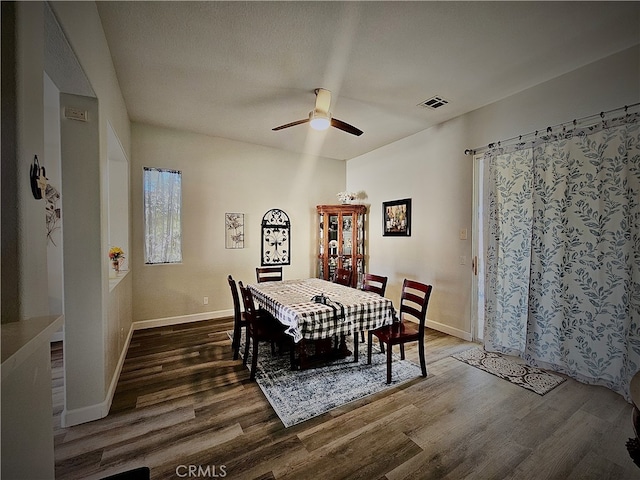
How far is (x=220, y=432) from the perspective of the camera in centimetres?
189

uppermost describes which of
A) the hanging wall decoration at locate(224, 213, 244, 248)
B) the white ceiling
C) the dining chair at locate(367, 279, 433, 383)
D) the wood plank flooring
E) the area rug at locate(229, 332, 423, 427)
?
the white ceiling

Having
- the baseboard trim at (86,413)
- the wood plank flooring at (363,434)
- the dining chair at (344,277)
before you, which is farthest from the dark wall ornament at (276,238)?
the baseboard trim at (86,413)

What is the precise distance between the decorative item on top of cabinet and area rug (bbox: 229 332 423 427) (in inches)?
86.5

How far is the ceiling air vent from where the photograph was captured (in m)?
3.14

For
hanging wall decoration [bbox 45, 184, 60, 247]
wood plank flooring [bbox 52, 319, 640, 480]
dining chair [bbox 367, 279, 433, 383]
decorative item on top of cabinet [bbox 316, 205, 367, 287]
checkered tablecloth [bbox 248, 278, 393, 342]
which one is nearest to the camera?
wood plank flooring [bbox 52, 319, 640, 480]

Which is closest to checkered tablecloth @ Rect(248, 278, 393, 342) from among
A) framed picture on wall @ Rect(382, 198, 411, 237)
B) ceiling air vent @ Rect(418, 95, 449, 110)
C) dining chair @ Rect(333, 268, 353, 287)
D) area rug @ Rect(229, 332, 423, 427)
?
area rug @ Rect(229, 332, 423, 427)

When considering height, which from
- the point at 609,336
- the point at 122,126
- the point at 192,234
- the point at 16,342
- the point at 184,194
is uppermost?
the point at 122,126

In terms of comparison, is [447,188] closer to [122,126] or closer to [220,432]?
[220,432]

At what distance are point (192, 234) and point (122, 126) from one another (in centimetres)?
169

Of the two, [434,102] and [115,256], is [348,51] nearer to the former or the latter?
[434,102]

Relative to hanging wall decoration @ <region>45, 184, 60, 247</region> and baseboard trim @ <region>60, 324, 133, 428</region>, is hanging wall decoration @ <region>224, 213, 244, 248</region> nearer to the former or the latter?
hanging wall decoration @ <region>45, 184, 60, 247</region>

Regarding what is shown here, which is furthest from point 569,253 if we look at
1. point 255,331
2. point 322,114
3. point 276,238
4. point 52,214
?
point 52,214

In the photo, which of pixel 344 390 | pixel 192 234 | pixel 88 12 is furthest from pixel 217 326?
pixel 88 12

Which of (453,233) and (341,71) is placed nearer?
(341,71)
